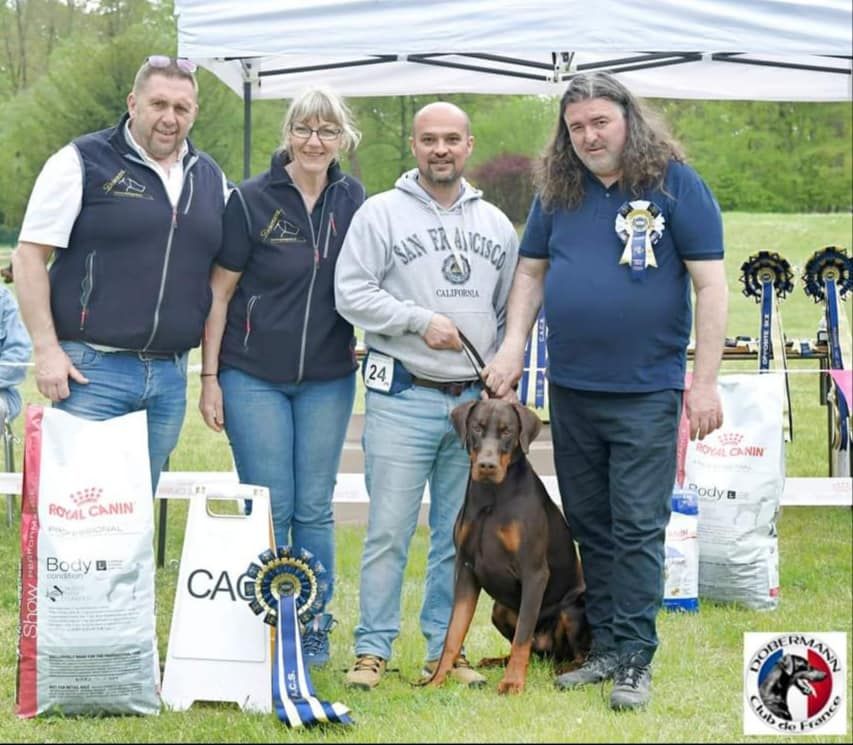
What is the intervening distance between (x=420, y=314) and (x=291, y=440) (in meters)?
0.57

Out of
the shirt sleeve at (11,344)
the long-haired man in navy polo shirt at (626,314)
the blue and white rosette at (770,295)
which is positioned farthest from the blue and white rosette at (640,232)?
the shirt sleeve at (11,344)

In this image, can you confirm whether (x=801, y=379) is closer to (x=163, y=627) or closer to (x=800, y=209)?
(x=163, y=627)

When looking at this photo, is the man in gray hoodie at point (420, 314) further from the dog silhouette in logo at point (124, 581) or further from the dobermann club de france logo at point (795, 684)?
the dobermann club de france logo at point (795, 684)

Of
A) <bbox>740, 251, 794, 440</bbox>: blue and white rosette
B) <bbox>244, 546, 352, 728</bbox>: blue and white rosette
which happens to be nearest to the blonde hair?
<bbox>244, 546, 352, 728</bbox>: blue and white rosette

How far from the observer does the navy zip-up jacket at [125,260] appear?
323 centimetres

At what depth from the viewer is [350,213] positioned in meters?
3.52

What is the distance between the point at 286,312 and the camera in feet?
11.3

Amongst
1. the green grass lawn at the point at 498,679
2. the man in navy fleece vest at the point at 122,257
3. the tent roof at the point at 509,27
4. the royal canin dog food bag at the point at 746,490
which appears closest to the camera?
the green grass lawn at the point at 498,679

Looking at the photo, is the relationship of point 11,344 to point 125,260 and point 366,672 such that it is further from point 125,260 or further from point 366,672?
point 366,672

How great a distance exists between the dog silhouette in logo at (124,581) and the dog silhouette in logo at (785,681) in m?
1.54

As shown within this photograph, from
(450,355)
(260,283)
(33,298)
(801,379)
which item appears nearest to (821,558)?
(450,355)

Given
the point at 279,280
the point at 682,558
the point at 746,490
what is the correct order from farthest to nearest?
the point at 746,490 → the point at 682,558 → the point at 279,280

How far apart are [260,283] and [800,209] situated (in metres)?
19.2

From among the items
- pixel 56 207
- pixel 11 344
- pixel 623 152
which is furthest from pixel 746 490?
pixel 11 344
